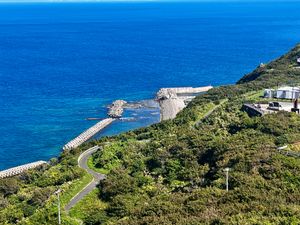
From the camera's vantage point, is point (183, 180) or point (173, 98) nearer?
point (183, 180)

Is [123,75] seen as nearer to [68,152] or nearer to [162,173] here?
[68,152]

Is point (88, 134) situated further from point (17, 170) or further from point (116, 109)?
point (17, 170)

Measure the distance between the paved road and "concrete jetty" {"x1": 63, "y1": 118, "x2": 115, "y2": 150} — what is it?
14702mm

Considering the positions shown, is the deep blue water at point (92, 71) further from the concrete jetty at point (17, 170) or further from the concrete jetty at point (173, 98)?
the concrete jetty at point (17, 170)

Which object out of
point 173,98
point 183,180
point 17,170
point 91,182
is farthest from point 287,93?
point 17,170

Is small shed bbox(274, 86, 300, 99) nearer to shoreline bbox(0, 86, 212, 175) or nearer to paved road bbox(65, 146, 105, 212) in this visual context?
shoreline bbox(0, 86, 212, 175)

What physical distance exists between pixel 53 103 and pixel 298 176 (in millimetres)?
65557

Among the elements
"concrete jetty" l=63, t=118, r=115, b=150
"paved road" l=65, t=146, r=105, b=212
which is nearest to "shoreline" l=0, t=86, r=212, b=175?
"concrete jetty" l=63, t=118, r=115, b=150

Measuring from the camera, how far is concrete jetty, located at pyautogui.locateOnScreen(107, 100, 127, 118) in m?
79.3

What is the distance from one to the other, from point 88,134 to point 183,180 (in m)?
34.3

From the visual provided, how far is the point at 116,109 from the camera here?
8206 centimetres

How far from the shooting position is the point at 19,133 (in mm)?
73125

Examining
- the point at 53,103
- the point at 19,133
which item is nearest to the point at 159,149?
the point at 19,133

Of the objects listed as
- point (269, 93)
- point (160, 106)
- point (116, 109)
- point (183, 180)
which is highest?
point (160, 106)
